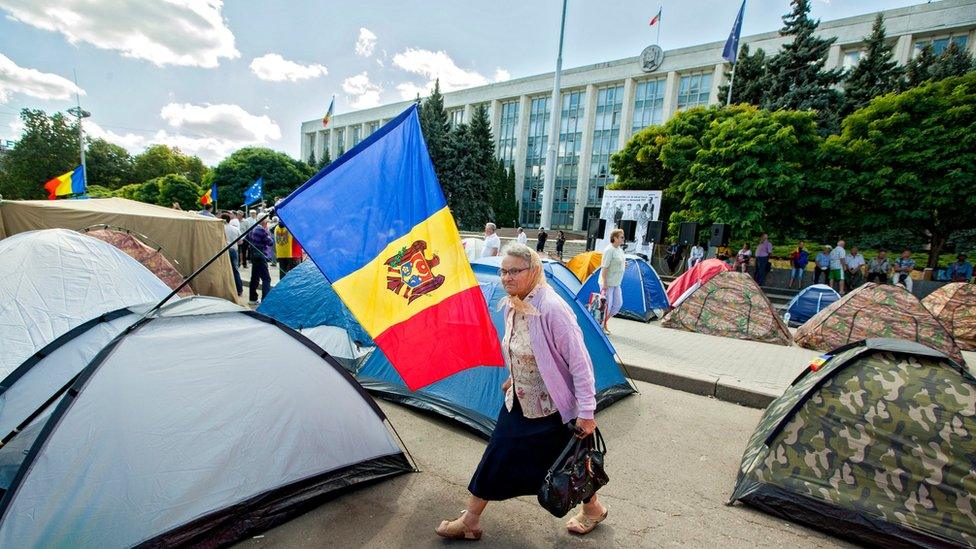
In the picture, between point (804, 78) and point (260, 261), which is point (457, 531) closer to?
point (260, 261)

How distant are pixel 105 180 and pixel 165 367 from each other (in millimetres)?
72103

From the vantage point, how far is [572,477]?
7.46ft

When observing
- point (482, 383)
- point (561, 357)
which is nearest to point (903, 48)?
point (482, 383)

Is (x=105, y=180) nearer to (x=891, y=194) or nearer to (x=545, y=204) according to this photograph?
(x=545, y=204)

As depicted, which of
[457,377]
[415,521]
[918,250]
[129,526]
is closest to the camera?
[129,526]

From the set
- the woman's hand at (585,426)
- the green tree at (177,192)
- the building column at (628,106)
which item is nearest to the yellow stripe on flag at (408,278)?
the woman's hand at (585,426)

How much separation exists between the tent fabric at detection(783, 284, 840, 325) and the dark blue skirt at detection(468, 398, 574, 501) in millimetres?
10015

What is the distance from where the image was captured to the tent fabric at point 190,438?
7.17 feet

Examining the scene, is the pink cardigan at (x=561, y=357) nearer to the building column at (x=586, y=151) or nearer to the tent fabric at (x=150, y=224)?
the tent fabric at (x=150, y=224)

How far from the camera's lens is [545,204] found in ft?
63.1

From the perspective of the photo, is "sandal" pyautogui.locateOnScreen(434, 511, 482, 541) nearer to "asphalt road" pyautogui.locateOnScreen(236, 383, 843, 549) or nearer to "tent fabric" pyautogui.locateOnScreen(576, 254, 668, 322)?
"asphalt road" pyautogui.locateOnScreen(236, 383, 843, 549)

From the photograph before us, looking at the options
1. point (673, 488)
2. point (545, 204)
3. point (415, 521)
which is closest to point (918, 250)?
point (545, 204)

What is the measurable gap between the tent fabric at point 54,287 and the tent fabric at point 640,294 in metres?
8.66

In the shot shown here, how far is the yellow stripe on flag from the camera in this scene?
267 cm
